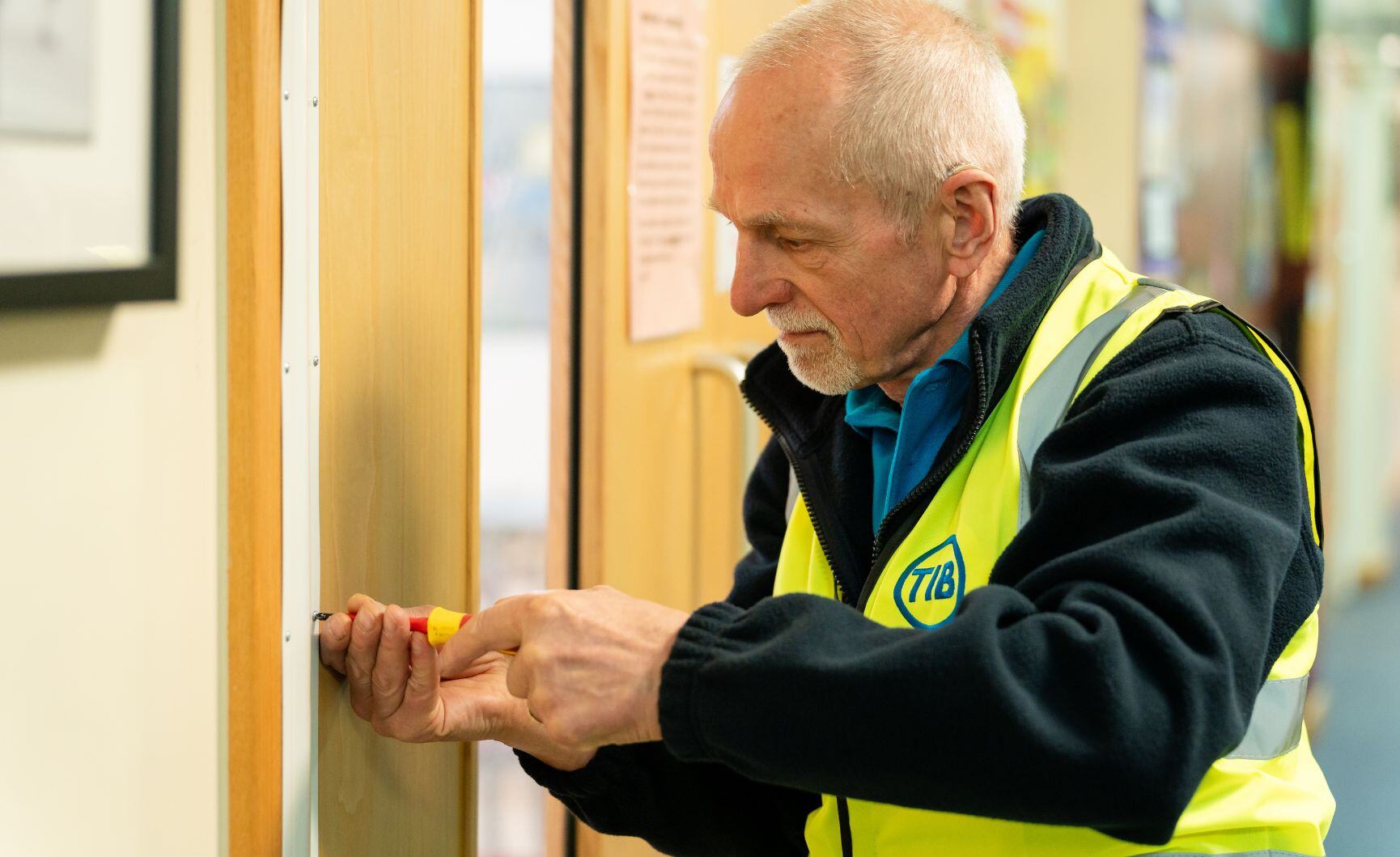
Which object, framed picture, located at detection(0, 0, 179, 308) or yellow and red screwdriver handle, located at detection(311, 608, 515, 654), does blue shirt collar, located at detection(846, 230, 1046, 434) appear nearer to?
yellow and red screwdriver handle, located at detection(311, 608, 515, 654)

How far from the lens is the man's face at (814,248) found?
3.64ft

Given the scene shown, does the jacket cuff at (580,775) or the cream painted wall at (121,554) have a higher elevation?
the cream painted wall at (121,554)

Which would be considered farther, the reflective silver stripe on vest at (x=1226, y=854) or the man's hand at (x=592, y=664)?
the reflective silver stripe on vest at (x=1226, y=854)

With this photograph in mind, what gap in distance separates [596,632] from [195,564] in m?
0.26

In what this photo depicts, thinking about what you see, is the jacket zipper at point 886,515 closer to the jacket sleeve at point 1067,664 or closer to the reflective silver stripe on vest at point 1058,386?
the reflective silver stripe on vest at point 1058,386

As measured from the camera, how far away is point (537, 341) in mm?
1941

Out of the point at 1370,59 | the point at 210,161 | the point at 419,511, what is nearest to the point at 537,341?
the point at 419,511

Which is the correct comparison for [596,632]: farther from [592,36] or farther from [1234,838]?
[592,36]

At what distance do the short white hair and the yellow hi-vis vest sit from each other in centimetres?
14

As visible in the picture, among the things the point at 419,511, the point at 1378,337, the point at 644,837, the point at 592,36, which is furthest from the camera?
the point at 1378,337

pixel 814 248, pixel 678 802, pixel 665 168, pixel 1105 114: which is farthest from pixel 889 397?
pixel 1105 114

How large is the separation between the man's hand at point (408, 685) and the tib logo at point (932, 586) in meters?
0.33

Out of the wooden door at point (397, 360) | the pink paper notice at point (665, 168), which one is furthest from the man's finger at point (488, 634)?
the pink paper notice at point (665, 168)

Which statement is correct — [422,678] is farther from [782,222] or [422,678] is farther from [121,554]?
[782,222]
